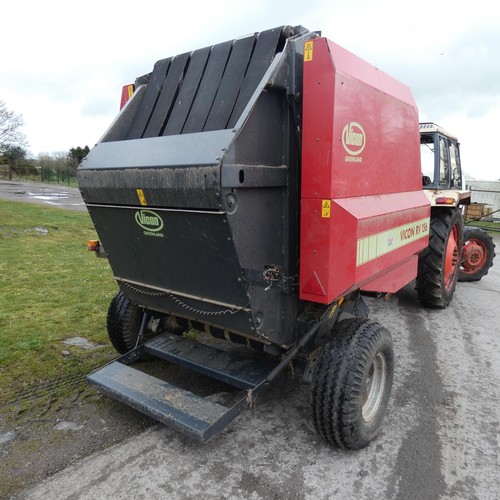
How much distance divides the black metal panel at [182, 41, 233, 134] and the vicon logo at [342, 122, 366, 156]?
832mm

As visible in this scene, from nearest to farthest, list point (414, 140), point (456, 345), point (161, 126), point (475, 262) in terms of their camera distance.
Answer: point (161, 126) → point (414, 140) → point (456, 345) → point (475, 262)

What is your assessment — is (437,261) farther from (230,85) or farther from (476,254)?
(230,85)

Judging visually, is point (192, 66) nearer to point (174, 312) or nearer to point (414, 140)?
point (174, 312)

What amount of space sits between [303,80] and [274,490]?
2204mm

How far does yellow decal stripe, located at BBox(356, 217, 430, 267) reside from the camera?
102 inches

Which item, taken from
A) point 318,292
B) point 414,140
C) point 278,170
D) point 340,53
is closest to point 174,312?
point 318,292

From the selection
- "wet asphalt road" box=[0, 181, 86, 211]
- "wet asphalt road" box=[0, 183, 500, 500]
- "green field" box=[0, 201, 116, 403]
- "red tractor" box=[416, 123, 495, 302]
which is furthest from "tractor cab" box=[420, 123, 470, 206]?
"wet asphalt road" box=[0, 181, 86, 211]

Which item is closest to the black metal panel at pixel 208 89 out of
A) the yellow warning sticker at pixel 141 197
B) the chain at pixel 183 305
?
the yellow warning sticker at pixel 141 197

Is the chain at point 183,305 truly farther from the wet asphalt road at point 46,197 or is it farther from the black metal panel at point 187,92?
the wet asphalt road at point 46,197

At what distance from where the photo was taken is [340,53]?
237 cm

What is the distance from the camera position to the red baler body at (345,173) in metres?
2.29

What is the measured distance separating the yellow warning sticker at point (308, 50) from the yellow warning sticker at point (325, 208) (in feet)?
2.53

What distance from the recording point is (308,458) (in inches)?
99.9

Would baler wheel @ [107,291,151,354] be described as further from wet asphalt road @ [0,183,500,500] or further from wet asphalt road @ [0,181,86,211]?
wet asphalt road @ [0,181,86,211]
